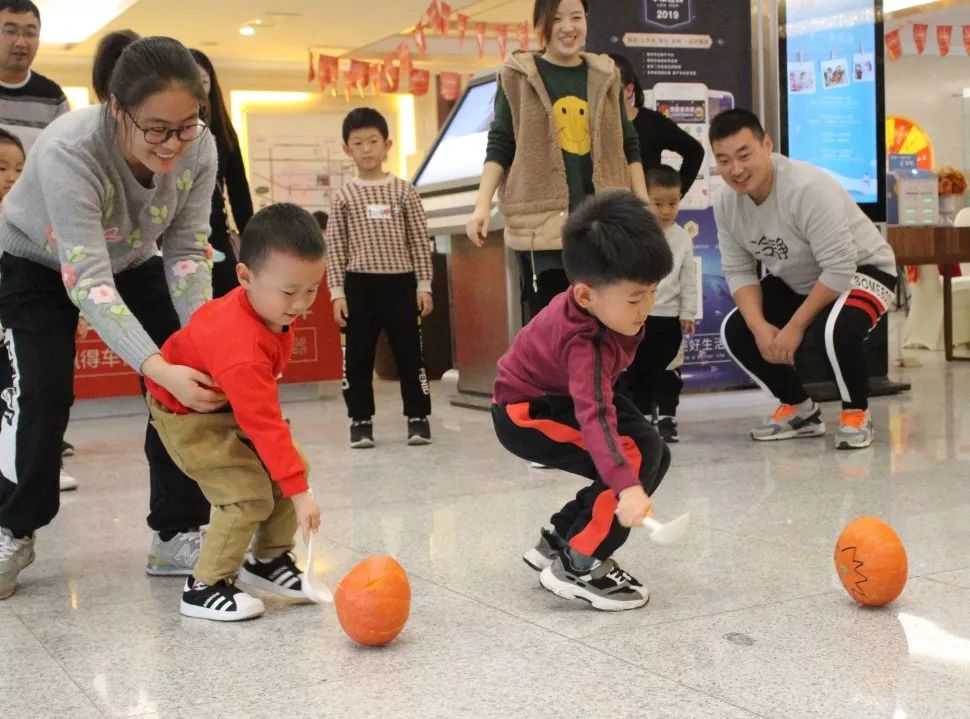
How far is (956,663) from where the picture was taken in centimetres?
169

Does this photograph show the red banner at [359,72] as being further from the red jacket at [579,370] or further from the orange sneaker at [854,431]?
the red jacket at [579,370]

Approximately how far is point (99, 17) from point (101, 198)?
953cm

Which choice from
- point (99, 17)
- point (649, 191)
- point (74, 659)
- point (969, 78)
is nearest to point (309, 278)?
point (74, 659)

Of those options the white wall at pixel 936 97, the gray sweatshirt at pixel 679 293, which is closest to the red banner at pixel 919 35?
the white wall at pixel 936 97

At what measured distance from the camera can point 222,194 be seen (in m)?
3.59

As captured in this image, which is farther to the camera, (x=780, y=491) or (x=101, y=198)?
(x=780, y=491)

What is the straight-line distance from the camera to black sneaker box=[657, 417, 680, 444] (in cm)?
410

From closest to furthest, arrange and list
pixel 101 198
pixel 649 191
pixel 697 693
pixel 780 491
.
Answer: pixel 697 693 < pixel 101 198 < pixel 780 491 < pixel 649 191

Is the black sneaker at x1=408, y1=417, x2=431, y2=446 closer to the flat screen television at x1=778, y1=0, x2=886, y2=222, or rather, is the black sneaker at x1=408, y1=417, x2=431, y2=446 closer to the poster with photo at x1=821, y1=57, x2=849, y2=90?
the flat screen television at x1=778, y1=0, x2=886, y2=222

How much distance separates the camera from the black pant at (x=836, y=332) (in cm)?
392

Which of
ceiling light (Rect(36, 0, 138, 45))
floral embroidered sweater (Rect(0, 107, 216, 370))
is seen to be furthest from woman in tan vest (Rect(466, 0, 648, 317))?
ceiling light (Rect(36, 0, 138, 45))

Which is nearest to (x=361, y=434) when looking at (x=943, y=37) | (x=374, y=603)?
(x=374, y=603)

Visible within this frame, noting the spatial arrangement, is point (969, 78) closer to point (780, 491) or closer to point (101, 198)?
point (780, 491)

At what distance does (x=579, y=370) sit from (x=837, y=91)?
148 inches
